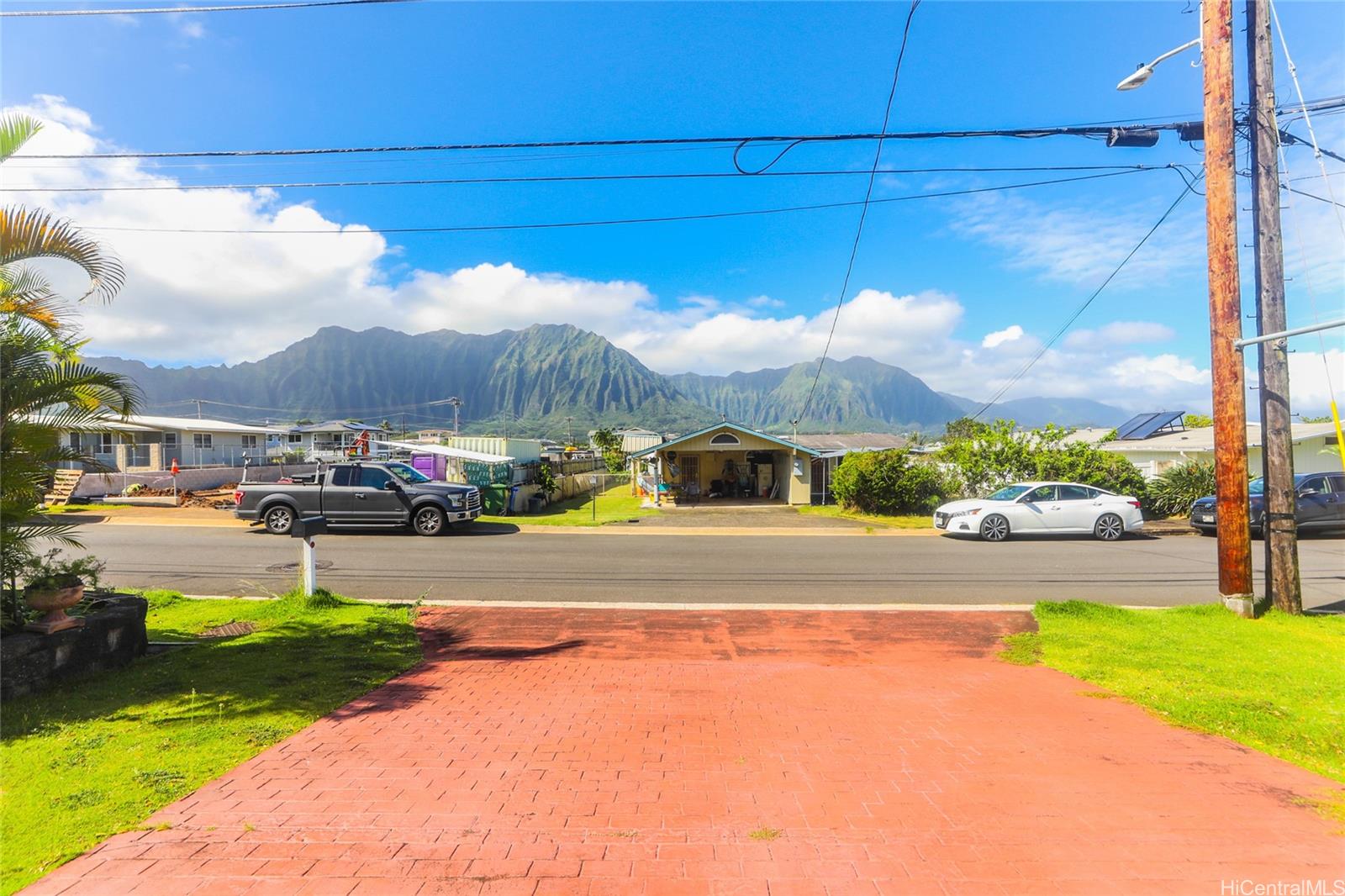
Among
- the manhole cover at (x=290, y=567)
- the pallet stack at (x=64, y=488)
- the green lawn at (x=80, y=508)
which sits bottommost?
the manhole cover at (x=290, y=567)

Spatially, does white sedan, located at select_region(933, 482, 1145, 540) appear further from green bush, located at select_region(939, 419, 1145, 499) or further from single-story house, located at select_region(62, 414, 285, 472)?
single-story house, located at select_region(62, 414, 285, 472)

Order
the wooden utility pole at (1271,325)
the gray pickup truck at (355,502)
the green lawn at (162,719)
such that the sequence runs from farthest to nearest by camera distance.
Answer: the gray pickup truck at (355,502) → the wooden utility pole at (1271,325) → the green lawn at (162,719)

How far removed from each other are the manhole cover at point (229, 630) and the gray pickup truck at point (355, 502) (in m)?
8.48

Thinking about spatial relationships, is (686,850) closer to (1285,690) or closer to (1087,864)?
(1087,864)


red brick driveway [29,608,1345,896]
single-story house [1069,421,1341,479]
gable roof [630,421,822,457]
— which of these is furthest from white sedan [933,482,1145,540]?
red brick driveway [29,608,1345,896]

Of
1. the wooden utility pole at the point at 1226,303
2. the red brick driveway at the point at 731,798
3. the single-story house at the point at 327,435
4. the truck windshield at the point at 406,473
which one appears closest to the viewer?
the red brick driveway at the point at 731,798

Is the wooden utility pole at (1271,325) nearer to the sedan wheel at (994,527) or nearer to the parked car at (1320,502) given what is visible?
the sedan wheel at (994,527)

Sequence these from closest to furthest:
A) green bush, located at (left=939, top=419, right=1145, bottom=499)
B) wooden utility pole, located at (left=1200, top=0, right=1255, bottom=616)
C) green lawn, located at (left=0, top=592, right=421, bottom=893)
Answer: green lawn, located at (left=0, top=592, right=421, bottom=893)
wooden utility pole, located at (left=1200, top=0, right=1255, bottom=616)
green bush, located at (left=939, top=419, right=1145, bottom=499)

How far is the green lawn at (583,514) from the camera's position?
1970 cm

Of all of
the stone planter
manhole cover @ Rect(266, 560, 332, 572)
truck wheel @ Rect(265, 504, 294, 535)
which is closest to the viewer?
the stone planter

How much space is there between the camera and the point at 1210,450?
22578 millimetres

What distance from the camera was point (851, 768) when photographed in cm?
398

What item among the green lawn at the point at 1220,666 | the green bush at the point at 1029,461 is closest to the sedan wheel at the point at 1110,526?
the green bush at the point at 1029,461

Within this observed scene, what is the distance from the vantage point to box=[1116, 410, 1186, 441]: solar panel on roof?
89.0 ft
